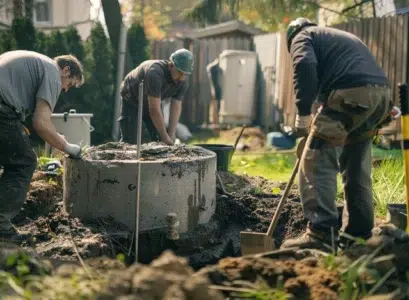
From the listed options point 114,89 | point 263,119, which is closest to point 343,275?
point 114,89

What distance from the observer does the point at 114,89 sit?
14648 millimetres

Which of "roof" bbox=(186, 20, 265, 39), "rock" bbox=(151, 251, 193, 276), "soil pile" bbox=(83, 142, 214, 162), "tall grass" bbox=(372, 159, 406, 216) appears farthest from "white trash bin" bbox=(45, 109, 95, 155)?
"roof" bbox=(186, 20, 265, 39)

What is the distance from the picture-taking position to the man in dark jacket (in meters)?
5.36

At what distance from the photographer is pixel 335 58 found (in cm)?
551

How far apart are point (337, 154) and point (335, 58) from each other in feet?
2.37

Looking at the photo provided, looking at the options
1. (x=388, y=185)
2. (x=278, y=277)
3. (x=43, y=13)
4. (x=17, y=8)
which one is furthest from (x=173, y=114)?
(x=43, y=13)

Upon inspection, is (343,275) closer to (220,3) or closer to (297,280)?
(297,280)

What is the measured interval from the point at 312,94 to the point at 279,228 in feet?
6.08

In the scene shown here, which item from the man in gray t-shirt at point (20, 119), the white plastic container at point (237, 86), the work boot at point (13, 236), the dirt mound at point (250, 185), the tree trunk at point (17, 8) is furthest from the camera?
the white plastic container at point (237, 86)

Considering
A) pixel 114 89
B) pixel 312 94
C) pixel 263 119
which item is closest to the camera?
pixel 312 94

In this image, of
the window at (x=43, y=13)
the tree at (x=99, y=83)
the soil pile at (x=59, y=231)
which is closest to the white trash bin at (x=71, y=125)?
the soil pile at (x=59, y=231)

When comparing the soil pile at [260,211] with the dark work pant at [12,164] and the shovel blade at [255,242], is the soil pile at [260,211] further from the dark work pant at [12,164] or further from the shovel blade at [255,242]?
the dark work pant at [12,164]

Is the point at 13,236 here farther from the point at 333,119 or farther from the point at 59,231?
the point at 333,119

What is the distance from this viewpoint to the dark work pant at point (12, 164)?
6086 mm
